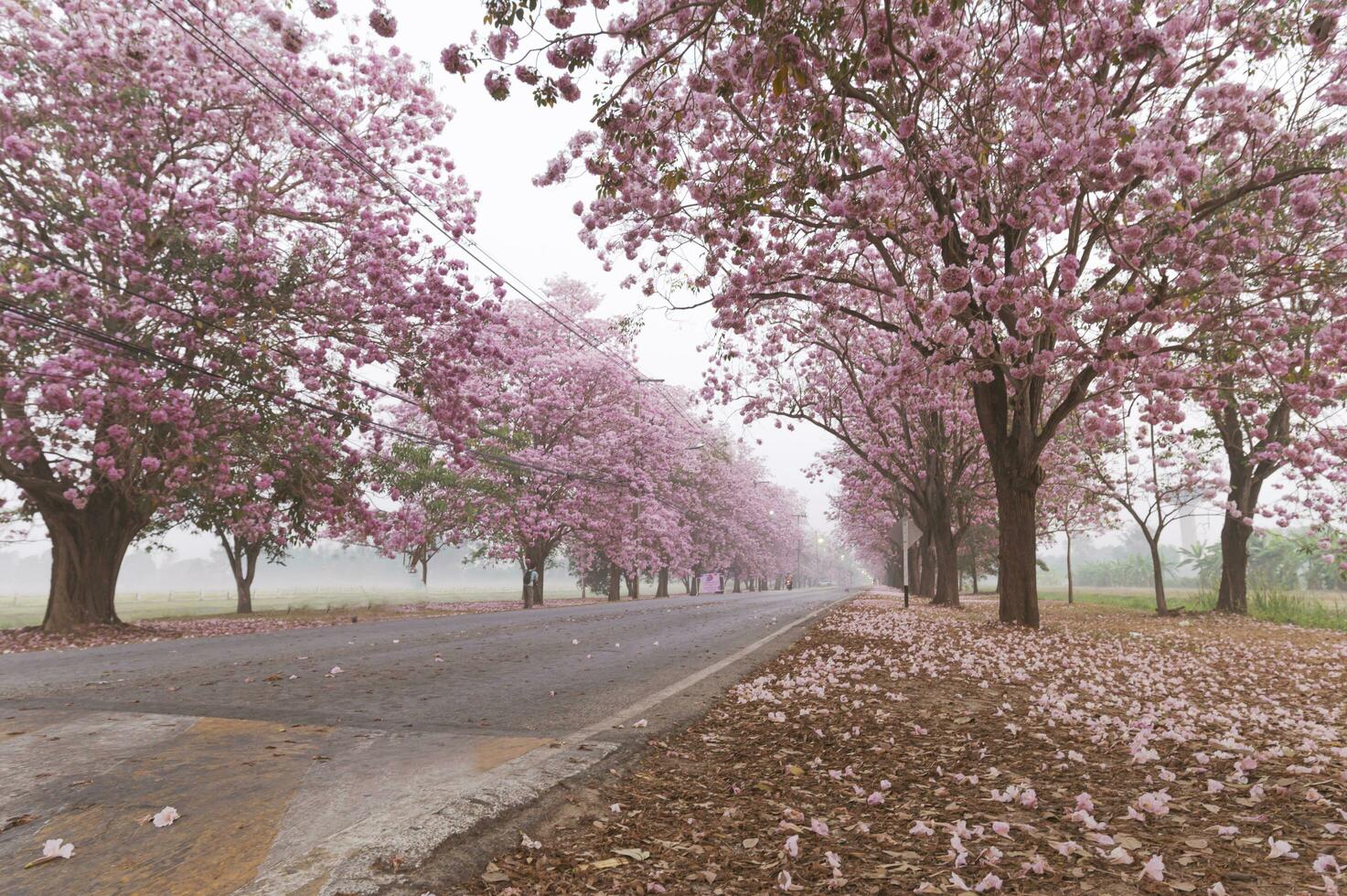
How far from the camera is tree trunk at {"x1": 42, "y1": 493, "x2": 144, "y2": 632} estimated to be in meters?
15.1

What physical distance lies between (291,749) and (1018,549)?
1239 cm

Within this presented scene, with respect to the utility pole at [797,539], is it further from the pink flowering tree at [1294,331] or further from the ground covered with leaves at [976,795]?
the ground covered with leaves at [976,795]

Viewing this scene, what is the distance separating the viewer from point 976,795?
154 inches

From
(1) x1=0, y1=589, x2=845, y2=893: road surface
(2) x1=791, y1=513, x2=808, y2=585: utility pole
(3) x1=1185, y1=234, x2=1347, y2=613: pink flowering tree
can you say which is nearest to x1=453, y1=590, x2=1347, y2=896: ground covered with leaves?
(1) x1=0, y1=589, x2=845, y2=893: road surface

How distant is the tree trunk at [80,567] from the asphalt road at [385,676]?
6274mm

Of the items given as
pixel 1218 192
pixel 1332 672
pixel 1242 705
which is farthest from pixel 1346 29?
pixel 1332 672

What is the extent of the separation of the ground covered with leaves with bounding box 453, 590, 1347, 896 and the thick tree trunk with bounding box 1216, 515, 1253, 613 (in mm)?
15408

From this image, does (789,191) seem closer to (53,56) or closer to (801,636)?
(801,636)

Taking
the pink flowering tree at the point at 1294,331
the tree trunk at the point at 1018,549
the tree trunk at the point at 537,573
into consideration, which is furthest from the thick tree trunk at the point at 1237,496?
the tree trunk at the point at 537,573

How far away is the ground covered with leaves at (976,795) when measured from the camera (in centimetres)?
288

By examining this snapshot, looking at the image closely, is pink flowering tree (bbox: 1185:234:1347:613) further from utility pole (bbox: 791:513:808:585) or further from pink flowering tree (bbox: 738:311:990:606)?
utility pole (bbox: 791:513:808:585)

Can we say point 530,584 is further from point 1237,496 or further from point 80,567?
point 1237,496

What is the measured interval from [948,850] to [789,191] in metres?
5.82

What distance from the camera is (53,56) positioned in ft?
41.8
